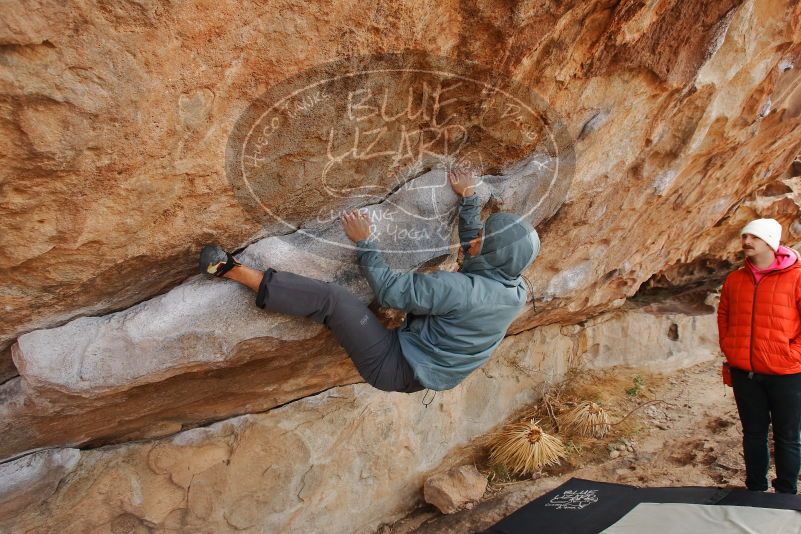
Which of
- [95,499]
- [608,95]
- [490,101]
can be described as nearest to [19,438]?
[95,499]

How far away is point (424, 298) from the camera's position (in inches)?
91.2

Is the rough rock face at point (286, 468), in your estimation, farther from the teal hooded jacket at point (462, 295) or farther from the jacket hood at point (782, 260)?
the jacket hood at point (782, 260)

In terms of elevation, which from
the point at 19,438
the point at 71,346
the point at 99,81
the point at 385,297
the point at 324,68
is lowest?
the point at 19,438

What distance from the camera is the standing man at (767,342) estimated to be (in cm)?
285

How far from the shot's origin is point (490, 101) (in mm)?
2344

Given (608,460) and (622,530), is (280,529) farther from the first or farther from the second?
(608,460)

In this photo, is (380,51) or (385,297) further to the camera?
(385,297)

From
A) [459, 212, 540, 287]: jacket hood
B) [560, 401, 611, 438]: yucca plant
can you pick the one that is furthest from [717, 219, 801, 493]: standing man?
[560, 401, 611, 438]: yucca plant

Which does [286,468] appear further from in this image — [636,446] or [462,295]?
[636,446]

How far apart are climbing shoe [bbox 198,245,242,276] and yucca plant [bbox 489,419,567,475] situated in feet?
9.19

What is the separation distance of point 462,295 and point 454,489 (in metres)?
2.00

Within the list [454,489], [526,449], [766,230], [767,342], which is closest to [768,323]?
[767,342]

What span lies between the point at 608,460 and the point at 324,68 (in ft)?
12.0

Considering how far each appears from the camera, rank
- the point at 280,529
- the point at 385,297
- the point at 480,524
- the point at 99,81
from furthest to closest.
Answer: the point at 480,524
the point at 280,529
the point at 385,297
the point at 99,81
